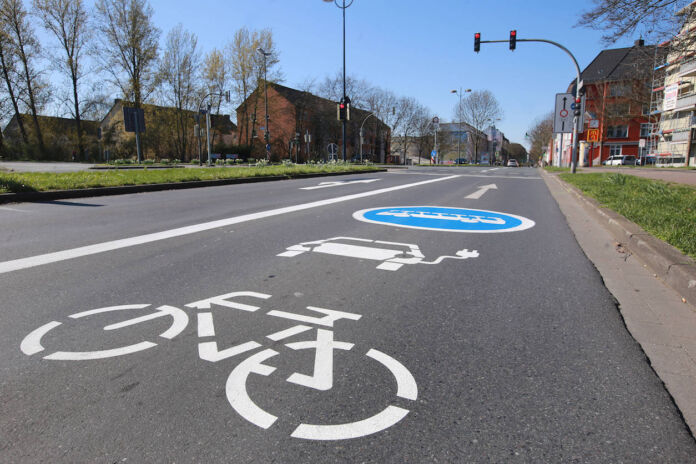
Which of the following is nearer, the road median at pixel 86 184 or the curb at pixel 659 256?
the curb at pixel 659 256

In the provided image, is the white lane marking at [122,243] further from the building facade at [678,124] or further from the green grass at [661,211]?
the building facade at [678,124]

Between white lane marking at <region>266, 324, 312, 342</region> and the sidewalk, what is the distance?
195cm

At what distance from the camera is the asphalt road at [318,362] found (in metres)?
1.67

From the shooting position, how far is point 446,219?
7.50m

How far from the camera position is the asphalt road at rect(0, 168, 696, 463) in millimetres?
1673

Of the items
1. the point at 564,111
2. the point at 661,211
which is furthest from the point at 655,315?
the point at 564,111

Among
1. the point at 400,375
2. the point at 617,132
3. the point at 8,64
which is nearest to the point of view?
the point at 400,375

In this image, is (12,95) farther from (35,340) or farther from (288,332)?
(288,332)

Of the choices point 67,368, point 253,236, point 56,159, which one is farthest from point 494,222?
point 56,159

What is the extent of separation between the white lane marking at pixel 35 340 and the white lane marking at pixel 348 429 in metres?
1.64

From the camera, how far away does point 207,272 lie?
12.8 feet

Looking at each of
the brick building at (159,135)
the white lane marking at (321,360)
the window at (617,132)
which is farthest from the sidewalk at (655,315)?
the window at (617,132)

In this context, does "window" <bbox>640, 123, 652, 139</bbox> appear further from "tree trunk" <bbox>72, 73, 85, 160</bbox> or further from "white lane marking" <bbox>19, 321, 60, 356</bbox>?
"white lane marking" <bbox>19, 321, 60, 356</bbox>

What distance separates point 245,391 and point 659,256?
431 cm
